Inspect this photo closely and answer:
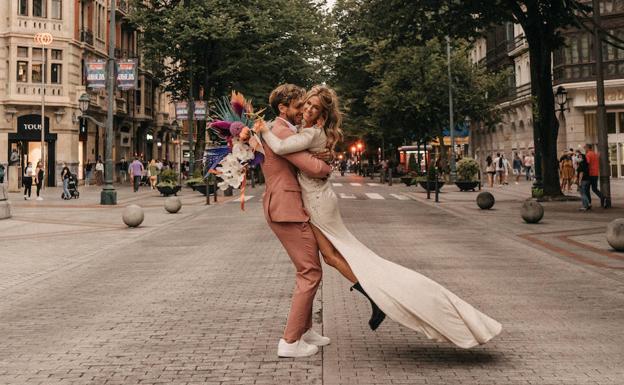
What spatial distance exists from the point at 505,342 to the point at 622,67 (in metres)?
38.3

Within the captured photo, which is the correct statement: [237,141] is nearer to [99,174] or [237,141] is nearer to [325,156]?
[325,156]

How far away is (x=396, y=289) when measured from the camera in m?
4.64

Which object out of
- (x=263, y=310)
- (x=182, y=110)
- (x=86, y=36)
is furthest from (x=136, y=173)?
(x=263, y=310)

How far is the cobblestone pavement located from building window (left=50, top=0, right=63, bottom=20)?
92.8 feet

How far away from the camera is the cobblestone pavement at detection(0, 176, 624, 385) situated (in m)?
4.59

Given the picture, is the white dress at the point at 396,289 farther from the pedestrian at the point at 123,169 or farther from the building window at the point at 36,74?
the pedestrian at the point at 123,169

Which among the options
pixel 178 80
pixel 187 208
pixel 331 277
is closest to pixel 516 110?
pixel 178 80

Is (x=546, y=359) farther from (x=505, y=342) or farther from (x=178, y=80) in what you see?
(x=178, y=80)

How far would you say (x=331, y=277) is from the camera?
8.73 meters

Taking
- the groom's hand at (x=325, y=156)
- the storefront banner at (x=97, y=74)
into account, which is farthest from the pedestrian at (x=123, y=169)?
the groom's hand at (x=325, y=156)

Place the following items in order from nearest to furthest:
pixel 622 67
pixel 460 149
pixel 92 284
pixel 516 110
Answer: pixel 92 284 → pixel 622 67 → pixel 516 110 → pixel 460 149

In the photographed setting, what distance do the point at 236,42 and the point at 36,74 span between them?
39.1 feet

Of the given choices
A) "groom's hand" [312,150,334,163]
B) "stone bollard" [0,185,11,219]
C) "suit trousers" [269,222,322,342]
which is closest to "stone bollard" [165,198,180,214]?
"stone bollard" [0,185,11,219]

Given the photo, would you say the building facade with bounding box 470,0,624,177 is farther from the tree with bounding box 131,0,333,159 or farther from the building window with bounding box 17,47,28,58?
the building window with bounding box 17,47,28,58
